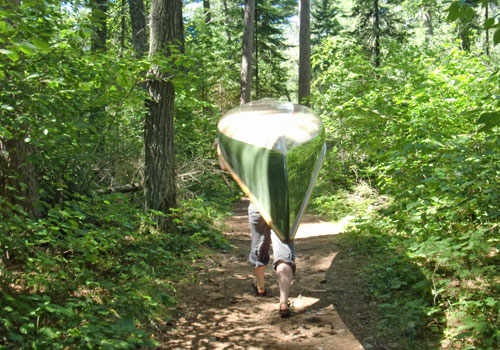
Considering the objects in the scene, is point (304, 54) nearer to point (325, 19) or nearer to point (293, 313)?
point (293, 313)

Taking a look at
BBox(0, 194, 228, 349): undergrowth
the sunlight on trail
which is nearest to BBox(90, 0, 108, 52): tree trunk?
BBox(0, 194, 228, 349): undergrowth

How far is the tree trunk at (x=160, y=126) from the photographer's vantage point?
614 centimetres

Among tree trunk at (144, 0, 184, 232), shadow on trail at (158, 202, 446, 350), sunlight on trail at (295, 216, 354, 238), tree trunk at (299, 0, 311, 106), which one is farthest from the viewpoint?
tree trunk at (299, 0, 311, 106)

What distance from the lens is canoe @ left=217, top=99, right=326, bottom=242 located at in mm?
3707

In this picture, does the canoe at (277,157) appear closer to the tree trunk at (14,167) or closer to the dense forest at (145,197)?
the dense forest at (145,197)

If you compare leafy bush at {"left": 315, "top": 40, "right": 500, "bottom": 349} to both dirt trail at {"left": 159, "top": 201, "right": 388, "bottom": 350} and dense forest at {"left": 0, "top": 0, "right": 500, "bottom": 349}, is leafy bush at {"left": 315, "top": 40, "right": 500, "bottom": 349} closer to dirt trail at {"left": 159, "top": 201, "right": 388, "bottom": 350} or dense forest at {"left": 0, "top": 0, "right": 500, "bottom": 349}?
dense forest at {"left": 0, "top": 0, "right": 500, "bottom": 349}

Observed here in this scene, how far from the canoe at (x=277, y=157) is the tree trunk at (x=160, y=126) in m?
1.32

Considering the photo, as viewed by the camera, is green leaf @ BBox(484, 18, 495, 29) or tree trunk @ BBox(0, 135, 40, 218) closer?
green leaf @ BBox(484, 18, 495, 29)

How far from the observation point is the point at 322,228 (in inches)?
333

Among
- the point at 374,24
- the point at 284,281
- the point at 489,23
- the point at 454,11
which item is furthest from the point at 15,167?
the point at 374,24

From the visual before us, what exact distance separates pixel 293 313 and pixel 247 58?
13.1 m

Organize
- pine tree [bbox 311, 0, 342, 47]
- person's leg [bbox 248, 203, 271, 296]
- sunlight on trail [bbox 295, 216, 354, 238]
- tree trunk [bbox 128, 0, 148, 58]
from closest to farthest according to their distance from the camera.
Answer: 1. person's leg [bbox 248, 203, 271, 296]
2. sunlight on trail [bbox 295, 216, 354, 238]
3. tree trunk [bbox 128, 0, 148, 58]
4. pine tree [bbox 311, 0, 342, 47]

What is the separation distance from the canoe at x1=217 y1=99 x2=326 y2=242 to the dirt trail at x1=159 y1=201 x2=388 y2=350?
943 mm

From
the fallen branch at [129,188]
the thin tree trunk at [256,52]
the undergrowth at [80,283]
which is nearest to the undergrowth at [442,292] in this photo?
the undergrowth at [80,283]
